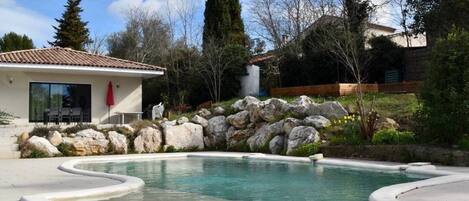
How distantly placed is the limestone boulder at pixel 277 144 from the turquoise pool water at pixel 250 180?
1.96m

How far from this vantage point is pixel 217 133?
2016 centimetres

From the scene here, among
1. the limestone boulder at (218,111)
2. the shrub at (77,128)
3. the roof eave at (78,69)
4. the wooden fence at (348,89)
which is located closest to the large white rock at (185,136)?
the limestone boulder at (218,111)

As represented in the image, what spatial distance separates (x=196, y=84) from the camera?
1163 inches

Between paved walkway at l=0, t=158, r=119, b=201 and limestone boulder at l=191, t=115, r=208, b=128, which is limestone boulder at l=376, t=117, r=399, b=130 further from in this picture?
paved walkway at l=0, t=158, r=119, b=201

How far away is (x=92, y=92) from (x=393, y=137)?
46.9 ft

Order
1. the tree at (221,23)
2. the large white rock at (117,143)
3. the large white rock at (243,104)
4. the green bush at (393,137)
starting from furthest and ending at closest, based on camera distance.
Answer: the tree at (221,23)
the large white rock at (243,104)
the large white rock at (117,143)
the green bush at (393,137)

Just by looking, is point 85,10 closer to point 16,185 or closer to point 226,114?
point 226,114

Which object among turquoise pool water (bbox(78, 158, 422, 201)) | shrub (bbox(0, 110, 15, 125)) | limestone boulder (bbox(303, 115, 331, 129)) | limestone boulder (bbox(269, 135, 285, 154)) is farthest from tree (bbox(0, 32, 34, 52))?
limestone boulder (bbox(303, 115, 331, 129))

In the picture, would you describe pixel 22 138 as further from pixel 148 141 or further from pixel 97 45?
pixel 97 45

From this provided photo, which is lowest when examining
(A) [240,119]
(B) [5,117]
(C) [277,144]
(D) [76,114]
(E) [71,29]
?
(C) [277,144]

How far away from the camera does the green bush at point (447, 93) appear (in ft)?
40.8

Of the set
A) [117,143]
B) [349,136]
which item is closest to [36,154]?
[117,143]

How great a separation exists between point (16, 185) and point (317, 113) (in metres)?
10.8

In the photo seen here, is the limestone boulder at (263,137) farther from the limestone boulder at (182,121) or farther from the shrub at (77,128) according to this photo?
the shrub at (77,128)
